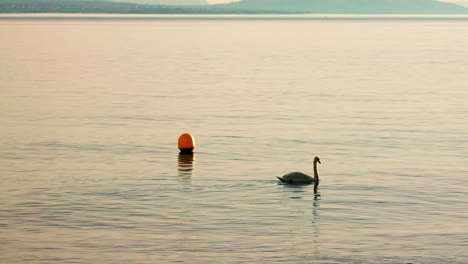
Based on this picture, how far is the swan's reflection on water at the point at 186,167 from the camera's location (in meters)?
30.6

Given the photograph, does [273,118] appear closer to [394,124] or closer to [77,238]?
[394,124]

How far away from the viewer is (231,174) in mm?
31125

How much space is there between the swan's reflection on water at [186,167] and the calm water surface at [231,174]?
0.10m

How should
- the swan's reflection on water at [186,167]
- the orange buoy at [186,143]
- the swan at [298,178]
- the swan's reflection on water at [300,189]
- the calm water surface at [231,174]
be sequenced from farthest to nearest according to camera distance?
the orange buoy at [186,143] → the swan's reflection on water at [186,167] → the swan at [298,178] → the swan's reflection on water at [300,189] → the calm water surface at [231,174]

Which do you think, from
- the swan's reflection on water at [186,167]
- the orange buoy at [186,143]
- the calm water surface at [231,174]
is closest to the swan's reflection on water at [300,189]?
the calm water surface at [231,174]

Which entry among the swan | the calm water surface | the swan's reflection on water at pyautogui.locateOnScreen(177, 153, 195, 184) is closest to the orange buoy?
the swan's reflection on water at pyautogui.locateOnScreen(177, 153, 195, 184)

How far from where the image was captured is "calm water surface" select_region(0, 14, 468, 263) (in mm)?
22156

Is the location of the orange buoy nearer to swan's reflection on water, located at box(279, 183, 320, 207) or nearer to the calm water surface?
the calm water surface

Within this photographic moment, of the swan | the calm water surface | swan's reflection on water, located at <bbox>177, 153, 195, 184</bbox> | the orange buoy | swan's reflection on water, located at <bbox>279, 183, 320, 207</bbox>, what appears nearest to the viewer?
the calm water surface

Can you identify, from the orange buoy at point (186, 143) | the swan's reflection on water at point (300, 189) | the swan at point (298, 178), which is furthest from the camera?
the orange buoy at point (186, 143)

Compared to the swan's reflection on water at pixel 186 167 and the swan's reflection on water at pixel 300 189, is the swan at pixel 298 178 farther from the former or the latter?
the swan's reflection on water at pixel 186 167

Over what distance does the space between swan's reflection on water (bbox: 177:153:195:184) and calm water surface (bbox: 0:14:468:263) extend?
96 mm

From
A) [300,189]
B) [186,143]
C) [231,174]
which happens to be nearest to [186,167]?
[231,174]

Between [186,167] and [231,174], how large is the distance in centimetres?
222
